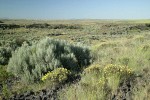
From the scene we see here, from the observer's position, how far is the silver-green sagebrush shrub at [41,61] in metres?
8.49

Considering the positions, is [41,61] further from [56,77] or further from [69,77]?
[56,77]

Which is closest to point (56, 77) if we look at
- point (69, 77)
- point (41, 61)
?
point (69, 77)

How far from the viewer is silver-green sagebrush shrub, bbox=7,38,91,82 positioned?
8.49 m

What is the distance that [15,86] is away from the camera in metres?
7.92

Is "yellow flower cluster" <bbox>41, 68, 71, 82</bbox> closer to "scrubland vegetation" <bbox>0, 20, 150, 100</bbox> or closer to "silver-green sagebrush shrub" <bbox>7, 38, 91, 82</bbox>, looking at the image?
"scrubland vegetation" <bbox>0, 20, 150, 100</bbox>

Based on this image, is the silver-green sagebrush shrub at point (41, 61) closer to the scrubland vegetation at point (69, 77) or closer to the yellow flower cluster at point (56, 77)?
→ the scrubland vegetation at point (69, 77)

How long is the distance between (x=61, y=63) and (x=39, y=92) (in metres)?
2.59

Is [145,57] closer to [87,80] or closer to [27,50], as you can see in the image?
[87,80]

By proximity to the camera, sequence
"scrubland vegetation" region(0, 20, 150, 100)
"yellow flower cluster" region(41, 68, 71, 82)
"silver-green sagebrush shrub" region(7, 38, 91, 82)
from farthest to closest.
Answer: "silver-green sagebrush shrub" region(7, 38, 91, 82), "yellow flower cluster" region(41, 68, 71, 82), "scrubland vegetation" region(0, 20, 150, 100)

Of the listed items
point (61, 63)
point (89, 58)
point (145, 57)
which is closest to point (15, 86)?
point (61, 63)

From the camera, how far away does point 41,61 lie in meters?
9.14

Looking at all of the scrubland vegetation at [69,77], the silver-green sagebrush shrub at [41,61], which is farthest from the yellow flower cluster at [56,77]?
the silver-green sagebrush shrub at [41,61]

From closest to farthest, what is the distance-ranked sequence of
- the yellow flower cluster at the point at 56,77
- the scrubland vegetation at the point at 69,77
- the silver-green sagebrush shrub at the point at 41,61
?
the scrubland vegetation at the point at 69,77
the yellow flower cluster at the point at 56,77
the silver-green sagebrush shrub at the point at 41,61

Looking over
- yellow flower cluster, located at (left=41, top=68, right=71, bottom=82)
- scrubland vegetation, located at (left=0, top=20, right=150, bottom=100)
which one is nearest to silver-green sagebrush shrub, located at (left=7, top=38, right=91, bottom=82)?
scrubland vegetation, located at (left=0, top=20, right=150, bottom=100)
